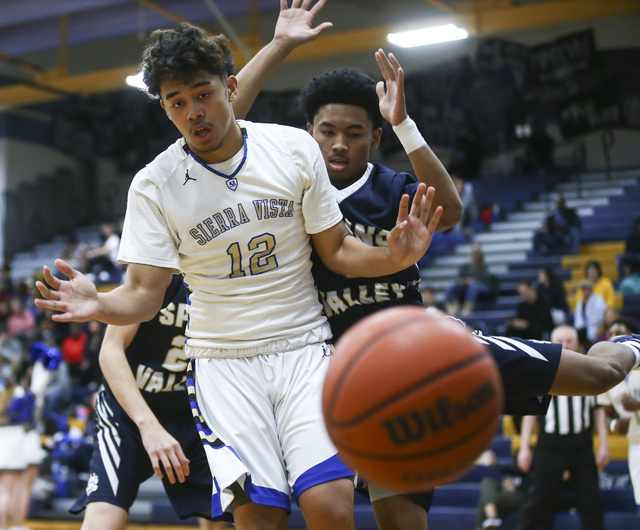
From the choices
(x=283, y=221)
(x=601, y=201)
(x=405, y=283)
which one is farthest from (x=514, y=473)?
(x=601, y=201)

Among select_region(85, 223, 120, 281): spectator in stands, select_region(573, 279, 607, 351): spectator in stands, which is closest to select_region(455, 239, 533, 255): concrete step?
select_region(573, 279, 607, 351): spectator in stands

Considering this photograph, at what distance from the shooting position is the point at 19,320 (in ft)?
55.9

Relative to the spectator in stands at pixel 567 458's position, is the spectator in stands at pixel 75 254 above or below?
above

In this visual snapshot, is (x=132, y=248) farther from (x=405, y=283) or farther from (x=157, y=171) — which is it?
(x=405, y=283)

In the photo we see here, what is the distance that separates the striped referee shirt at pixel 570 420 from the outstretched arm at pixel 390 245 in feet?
14.7

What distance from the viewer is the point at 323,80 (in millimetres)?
3795

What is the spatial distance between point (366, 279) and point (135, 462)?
1.86 m

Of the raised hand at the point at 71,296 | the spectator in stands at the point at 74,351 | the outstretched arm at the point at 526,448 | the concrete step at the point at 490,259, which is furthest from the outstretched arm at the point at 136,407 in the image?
the concrete step at the point at 490,259

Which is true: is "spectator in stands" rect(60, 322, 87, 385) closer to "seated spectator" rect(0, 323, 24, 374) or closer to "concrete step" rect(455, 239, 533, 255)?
"seated spectator" rect(0, 323, 24, 374)

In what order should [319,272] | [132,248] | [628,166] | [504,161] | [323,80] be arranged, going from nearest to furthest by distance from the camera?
[132,248]
[319,272]
[323,80]
[628,166]
[504,161]

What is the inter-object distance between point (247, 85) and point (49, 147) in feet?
73.2

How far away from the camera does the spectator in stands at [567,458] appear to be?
23.9 ft

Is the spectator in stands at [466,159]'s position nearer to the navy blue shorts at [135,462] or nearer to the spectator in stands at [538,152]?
the spectator in stands at [538,152]

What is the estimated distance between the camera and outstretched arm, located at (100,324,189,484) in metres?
3.62
